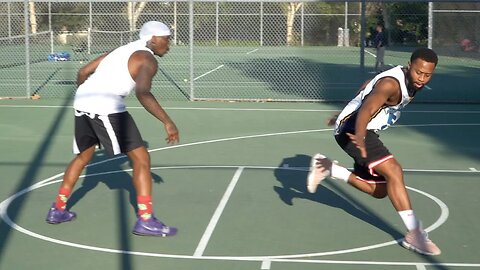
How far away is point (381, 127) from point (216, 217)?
1908 mm

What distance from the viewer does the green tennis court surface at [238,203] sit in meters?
7.48

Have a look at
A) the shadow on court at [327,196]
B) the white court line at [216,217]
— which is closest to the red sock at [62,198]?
the white court line at [216,217]

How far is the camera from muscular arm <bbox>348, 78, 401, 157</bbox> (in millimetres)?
7324

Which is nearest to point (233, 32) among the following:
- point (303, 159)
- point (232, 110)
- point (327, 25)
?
point (327, 25)

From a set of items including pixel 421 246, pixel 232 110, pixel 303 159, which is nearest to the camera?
pixel 421 246

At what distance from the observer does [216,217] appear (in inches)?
348

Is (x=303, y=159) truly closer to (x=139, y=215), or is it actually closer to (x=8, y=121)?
(x=139, y=215)

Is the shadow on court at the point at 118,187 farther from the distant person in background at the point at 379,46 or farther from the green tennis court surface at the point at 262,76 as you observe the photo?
the distant person in background at the point at 379,46

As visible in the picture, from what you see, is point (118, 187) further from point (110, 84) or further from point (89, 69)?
point (110, 84)

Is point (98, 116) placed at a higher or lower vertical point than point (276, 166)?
higher

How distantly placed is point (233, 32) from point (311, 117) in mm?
22288

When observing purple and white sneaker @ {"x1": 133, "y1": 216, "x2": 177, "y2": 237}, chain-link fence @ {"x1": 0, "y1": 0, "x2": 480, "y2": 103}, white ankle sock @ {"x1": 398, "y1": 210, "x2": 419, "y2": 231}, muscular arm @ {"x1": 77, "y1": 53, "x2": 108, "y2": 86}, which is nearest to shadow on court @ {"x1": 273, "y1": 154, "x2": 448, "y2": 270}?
white ankle sock @ {"x1": 398, "y1": 210, "x2": 419, "y2": 231}

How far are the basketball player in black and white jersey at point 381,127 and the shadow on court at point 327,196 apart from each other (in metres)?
0.33

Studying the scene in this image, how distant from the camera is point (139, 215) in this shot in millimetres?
8117
